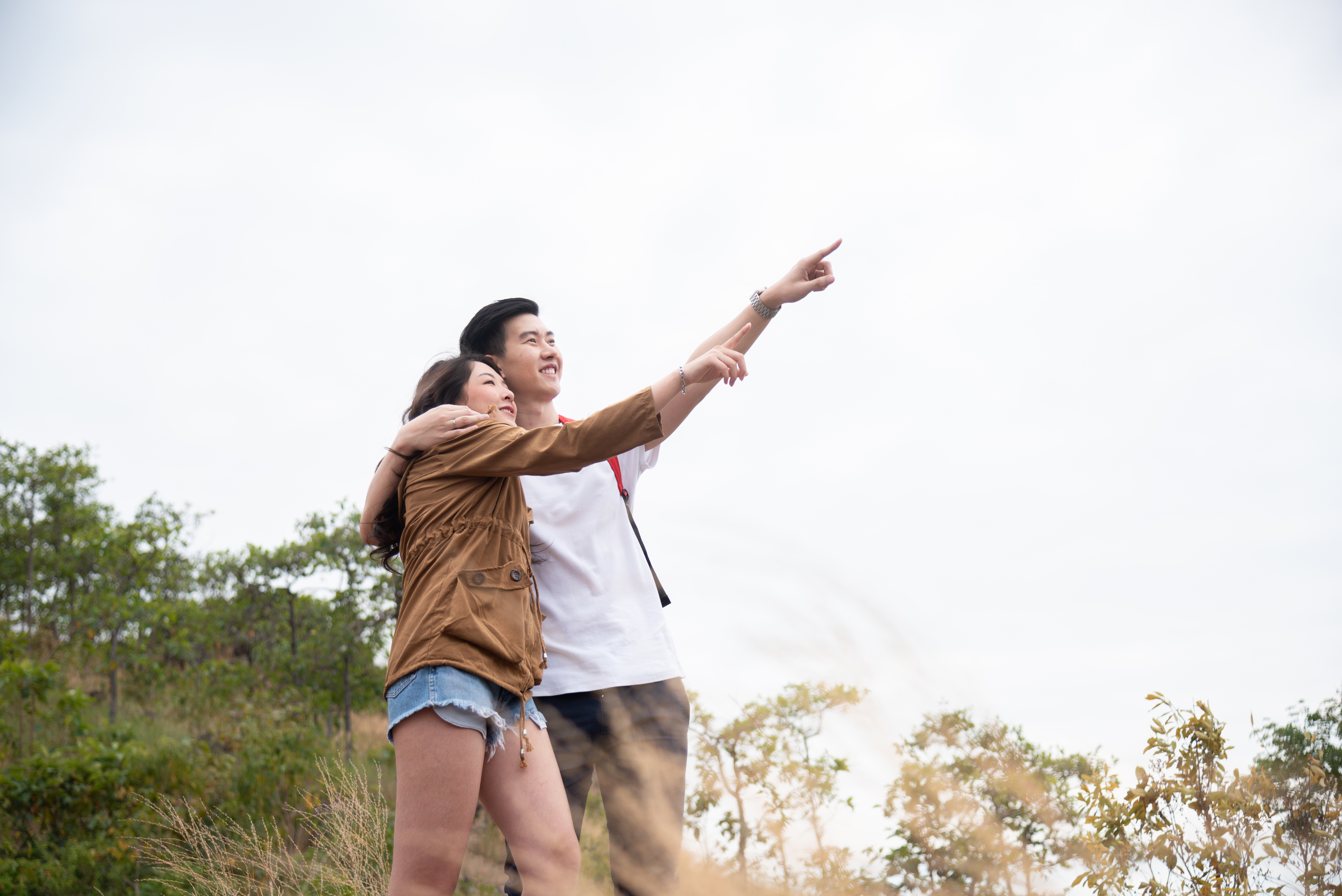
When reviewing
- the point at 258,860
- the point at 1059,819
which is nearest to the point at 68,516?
the point at 258,860

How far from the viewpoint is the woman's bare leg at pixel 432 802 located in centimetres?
167

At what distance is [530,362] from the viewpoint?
2.44 metres

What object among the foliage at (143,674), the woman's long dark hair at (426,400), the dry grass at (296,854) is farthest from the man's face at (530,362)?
the foliage at (143,674)

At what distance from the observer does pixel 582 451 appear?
178cm

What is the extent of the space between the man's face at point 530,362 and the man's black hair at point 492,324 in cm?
3

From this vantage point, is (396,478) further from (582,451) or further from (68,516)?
(68,516)

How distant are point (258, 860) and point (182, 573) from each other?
25.8 ft

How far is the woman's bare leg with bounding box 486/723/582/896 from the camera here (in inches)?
68.8

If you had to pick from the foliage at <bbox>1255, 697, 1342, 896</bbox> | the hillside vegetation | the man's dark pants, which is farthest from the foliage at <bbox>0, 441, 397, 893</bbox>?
the foliage at <bbox>1255, 697, 1342, 896</bbox>

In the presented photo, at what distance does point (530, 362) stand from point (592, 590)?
0.66m

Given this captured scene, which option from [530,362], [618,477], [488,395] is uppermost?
[530,362]

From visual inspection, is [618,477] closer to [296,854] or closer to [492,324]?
[492,324]

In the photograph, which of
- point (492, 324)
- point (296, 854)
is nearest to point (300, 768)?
point (296, 854)

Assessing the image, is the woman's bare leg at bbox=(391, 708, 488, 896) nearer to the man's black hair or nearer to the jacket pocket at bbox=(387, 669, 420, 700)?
the jacket pocket at bbox=(387, 669, 420, 700)
